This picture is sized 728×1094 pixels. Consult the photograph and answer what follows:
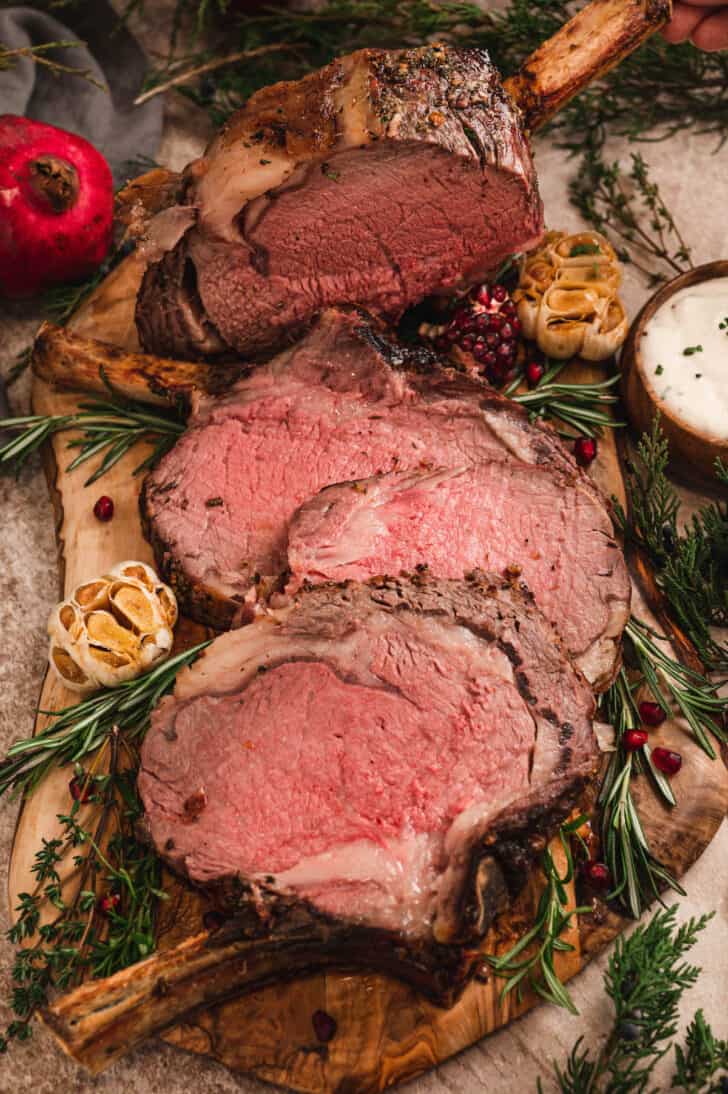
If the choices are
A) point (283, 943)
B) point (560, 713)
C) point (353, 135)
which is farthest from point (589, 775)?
point (353, 135)

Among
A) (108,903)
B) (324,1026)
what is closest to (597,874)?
(324,1026)

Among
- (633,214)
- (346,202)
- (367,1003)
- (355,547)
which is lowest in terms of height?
(367,1003)

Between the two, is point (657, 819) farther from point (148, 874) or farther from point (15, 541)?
point (15, 541)

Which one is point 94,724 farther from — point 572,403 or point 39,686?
point 572,403

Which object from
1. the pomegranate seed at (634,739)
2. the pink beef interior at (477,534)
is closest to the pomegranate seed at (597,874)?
the pomegranate seed at (634,739)

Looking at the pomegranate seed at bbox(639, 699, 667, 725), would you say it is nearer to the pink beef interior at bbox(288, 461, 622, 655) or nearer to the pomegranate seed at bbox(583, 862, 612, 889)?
the pink beef interior at bbox(288, 461, 622, 655)

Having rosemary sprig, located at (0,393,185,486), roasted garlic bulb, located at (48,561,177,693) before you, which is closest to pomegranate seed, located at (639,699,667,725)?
roasted garlic bulb, located at (48,561,177,693)
